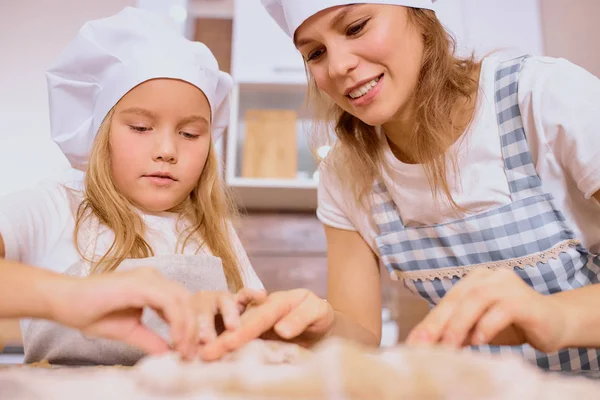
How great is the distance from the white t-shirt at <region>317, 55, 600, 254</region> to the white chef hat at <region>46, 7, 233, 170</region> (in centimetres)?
38

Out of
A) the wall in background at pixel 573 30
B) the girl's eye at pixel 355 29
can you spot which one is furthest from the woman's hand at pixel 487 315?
the wall in background at pixel 573 30

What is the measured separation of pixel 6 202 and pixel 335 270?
0.57 metres

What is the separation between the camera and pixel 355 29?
79 centimetres

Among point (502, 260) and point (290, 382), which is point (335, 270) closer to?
point (502, 260)

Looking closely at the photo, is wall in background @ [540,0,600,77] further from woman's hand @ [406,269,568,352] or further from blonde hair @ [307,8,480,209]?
woman's hand @ [406,269,568,352]

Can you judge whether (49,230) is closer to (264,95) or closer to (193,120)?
(193,120)

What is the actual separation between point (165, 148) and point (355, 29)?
35 cm

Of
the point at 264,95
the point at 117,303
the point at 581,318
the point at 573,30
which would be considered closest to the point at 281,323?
the point at 117,303

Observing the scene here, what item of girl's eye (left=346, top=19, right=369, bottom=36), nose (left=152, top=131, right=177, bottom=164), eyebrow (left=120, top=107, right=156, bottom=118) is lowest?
nose (left=152, top=131, right=177, bottom=164)

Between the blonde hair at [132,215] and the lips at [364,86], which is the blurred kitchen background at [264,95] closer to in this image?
the blonde hair at [132,215]

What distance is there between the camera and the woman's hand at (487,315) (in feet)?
1.43

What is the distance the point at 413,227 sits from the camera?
3.02ft

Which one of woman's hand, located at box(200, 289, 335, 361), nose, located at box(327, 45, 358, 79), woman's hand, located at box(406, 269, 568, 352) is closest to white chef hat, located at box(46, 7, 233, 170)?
nose, located at box(327, 45, 358, 79)

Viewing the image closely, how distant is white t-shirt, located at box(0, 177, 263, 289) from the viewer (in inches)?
28.2
